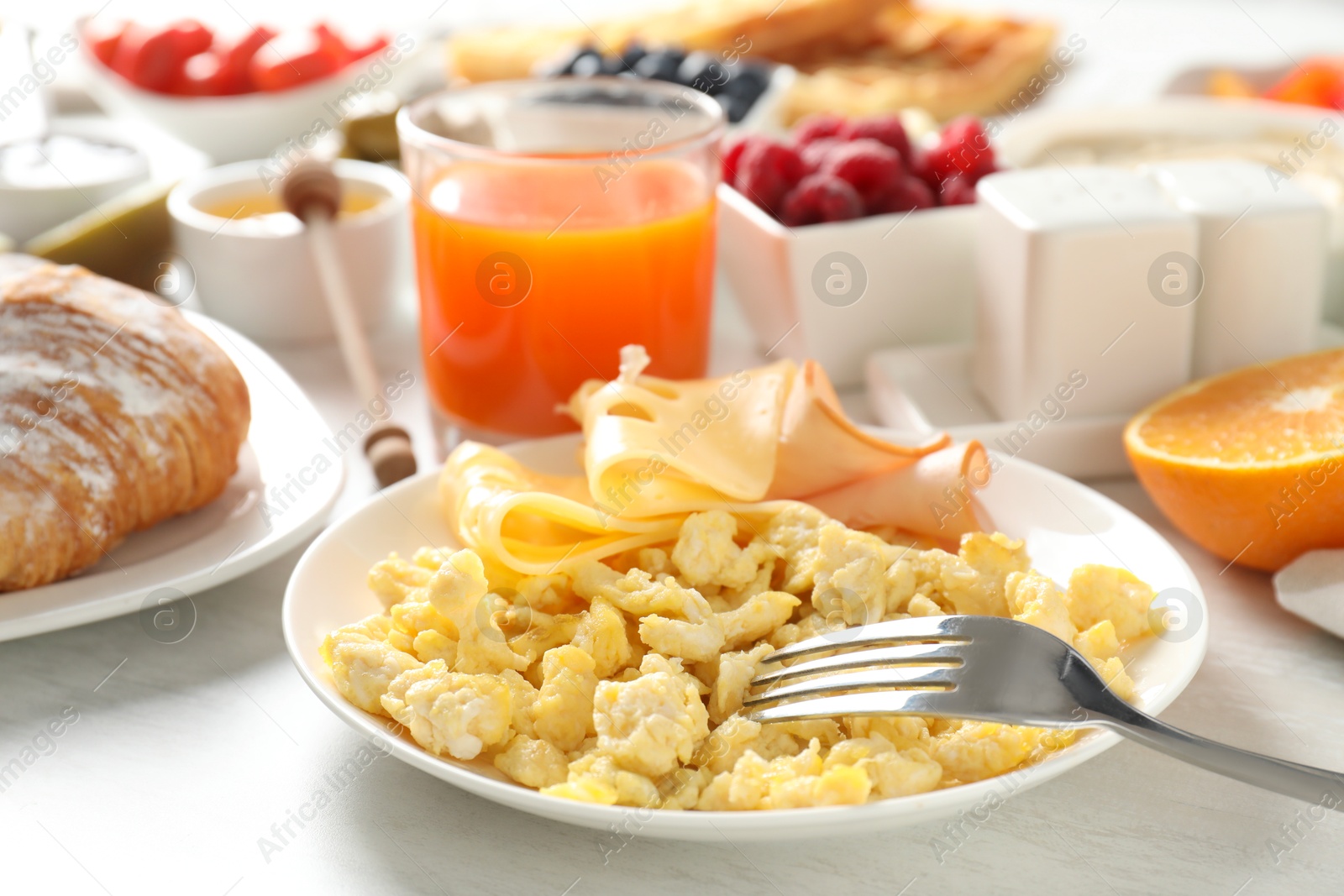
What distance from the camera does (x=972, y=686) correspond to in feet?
2.41

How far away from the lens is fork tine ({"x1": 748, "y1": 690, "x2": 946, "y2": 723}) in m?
0.73

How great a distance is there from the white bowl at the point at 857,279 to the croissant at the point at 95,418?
23.0 inches

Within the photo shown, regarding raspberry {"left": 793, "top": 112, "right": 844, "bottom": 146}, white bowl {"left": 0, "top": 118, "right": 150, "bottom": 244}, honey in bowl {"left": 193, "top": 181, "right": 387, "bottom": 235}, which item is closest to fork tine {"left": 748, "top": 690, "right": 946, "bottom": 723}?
raspberry {"left": 793, "top": 112, "right": 844, "bottom": 146}

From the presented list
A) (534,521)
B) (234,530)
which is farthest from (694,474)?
(234,530)

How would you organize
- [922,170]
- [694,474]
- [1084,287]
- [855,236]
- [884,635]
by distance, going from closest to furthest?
[884,635]
[694,474]
[1084,287]
[855,236]
[922,170]

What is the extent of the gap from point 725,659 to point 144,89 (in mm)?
1581

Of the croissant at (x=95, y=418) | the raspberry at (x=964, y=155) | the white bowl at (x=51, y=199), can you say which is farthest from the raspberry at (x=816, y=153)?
the white bowl at (x=51, y=199)

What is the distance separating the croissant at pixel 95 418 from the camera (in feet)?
3.08

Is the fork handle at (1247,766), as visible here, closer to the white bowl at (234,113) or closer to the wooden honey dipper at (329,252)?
the wooden honey dipper at (329,252)

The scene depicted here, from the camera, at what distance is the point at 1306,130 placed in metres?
1.63

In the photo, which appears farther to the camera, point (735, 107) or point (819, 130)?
point (735, 107)

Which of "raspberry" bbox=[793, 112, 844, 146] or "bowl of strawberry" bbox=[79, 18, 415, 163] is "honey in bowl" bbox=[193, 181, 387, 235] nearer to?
"bowl of strawberry" bbox=[79, 18, 415, 163]

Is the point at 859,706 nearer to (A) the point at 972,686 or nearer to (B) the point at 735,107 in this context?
(A) the point at 972,686

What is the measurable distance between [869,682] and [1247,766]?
211 mm
